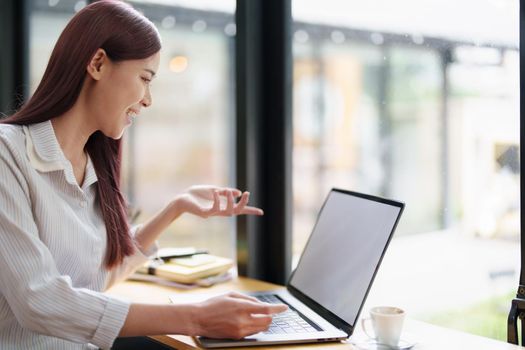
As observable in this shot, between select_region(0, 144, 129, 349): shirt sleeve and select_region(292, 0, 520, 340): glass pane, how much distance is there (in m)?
0.86

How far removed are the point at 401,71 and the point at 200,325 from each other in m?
0.95

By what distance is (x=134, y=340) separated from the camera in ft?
A: 5.93

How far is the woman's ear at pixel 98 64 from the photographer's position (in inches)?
51.4

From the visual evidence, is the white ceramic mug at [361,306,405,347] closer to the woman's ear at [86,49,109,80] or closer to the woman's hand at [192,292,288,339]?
the woman's hand at [192,292,288,339]

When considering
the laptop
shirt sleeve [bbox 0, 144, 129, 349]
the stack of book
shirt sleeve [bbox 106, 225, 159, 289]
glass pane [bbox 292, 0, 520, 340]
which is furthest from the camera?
the stack of book

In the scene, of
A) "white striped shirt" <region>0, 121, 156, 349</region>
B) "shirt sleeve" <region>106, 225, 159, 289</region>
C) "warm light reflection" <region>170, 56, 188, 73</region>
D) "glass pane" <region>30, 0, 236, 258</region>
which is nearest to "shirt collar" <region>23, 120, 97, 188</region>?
"white striped shirt" <region>0, 121, 156, 349</region>

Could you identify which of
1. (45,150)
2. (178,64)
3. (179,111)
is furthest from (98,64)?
(179,111)

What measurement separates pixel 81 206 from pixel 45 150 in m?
0.18

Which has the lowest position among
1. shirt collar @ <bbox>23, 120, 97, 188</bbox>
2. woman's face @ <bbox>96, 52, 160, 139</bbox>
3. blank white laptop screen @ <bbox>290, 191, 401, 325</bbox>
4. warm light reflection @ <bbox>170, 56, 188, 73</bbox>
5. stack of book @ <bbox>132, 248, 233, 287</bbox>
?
stack of book @ <bbox>132, 248, 233, 287</bbox>

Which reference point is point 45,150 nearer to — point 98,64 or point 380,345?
point 98,64

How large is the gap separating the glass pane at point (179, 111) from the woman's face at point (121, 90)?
1.36 m

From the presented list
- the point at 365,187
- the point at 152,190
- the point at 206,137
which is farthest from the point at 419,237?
the point at 206,137

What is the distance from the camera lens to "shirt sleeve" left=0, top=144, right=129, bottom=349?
1.12 m

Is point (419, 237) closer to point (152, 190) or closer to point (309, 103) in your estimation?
A: point (309, 103)
